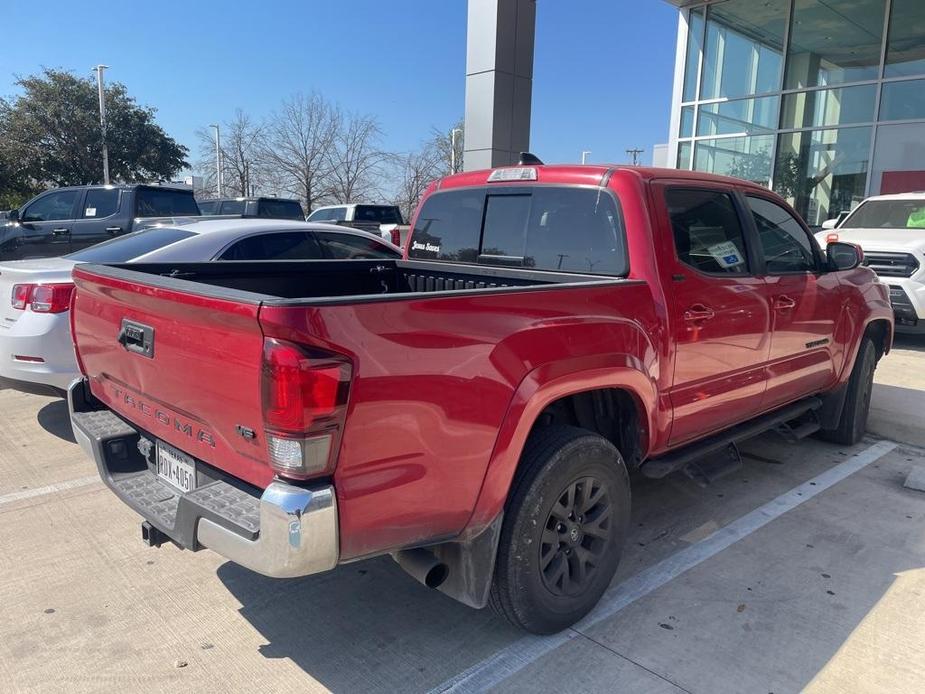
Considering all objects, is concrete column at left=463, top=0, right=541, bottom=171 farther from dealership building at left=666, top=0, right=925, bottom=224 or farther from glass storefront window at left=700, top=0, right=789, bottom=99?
glass storefront window at left=700, top=0, right=789, bottom=99

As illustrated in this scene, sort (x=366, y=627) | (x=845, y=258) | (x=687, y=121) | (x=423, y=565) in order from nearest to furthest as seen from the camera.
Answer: (x=423, y=565) < (x=366, y=627) < (x=845, y=258) < (x=687, y=121)

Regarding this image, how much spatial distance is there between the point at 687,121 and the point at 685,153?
0.79m

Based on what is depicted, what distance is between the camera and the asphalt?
2668 mm

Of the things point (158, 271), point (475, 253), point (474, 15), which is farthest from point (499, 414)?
point (474, 15)

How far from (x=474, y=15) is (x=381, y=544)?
11.8 meters

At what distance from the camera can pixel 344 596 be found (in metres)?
3.22

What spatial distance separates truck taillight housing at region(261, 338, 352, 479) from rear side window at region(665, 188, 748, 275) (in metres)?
2.07

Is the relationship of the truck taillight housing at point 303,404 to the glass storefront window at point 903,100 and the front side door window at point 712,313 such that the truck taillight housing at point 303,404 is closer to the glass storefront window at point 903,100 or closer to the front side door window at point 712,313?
the front side door window at point 712,313

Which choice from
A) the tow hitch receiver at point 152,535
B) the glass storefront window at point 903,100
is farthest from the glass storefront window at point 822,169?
the tow hitch receiver at point 152,535

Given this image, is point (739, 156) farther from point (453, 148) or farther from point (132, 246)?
point (453, 148)

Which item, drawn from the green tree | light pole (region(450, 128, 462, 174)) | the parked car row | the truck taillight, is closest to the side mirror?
the truck taillight

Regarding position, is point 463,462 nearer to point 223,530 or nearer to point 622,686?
point 223,530

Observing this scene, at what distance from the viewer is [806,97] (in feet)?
51.8

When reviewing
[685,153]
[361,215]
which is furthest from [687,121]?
[361,215]
